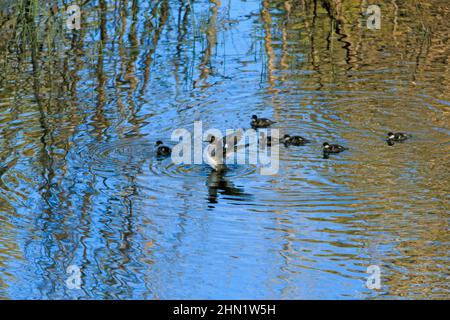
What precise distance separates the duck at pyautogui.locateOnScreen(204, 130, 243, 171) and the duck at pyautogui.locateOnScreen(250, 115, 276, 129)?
3.20 ft

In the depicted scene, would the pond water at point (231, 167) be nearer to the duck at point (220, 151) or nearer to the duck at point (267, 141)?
the duck at point (220, 151)

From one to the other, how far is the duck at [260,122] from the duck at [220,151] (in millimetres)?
977

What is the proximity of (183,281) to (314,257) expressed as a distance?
1.13 m

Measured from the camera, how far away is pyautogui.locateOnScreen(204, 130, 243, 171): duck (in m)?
10.2

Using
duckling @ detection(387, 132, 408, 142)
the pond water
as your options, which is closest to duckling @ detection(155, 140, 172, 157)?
the pond water

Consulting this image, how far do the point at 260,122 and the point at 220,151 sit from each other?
123 centimetres

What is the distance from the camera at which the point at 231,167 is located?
1044cm

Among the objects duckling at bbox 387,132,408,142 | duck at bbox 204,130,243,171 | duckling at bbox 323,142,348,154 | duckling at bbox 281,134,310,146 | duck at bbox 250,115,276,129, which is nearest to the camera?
duck at bbox 204,130,243,171

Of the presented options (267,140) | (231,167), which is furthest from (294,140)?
(231,167)

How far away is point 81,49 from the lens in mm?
14023

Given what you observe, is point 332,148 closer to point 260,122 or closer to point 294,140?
point 294,140

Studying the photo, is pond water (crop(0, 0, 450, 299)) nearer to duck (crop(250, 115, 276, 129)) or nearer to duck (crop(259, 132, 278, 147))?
duck (crop(250, 115, 276, 129))

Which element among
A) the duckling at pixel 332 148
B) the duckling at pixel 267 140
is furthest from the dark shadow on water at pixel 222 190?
the duckling at pixel 332 148
